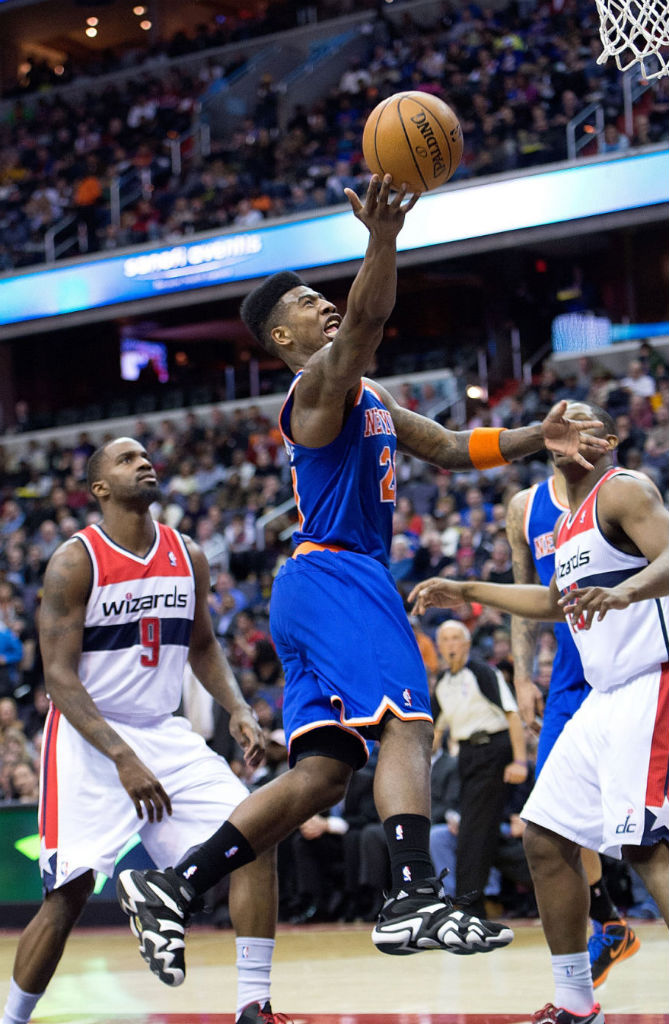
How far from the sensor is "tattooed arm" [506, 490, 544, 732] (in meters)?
5.72

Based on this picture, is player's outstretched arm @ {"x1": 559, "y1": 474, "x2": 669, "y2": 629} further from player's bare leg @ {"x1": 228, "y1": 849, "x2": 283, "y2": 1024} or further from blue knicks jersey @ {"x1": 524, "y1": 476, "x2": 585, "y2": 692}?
player's bare leg @ {"x1": 228, "y1": 849, "x2": 283, "y2": 1024}

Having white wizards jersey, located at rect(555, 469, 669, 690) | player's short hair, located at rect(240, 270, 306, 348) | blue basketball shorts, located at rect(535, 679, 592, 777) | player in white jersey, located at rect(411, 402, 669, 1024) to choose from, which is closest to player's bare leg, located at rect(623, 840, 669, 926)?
player in white jersey, located at rect(411, 402, 669, 1024)

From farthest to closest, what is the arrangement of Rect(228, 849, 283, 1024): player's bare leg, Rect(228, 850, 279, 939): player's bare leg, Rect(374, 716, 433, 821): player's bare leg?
Rect(228, 850, 279, 939): player's bare leg < Rect(228, 849, 283, 1024): player's bare leg < Rect(374, 716, 433, 821): player's bare leg

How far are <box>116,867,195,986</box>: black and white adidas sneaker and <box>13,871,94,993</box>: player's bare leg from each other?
0.78 m

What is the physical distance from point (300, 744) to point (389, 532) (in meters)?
0.74

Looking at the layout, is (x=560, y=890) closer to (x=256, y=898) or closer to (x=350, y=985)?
(x=256, y=898)

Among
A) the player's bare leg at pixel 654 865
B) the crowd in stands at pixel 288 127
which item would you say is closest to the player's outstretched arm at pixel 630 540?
the player's bare leg at pixel 654 865

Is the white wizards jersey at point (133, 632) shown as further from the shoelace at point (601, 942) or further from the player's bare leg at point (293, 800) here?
the shoelace at point (601, 942)

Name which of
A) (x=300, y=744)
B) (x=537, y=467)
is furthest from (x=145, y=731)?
(x=537, y=467)

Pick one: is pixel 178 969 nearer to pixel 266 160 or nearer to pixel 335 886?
pixel 335 886

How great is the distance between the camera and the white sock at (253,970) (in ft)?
13.5

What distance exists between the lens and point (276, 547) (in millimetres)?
14742

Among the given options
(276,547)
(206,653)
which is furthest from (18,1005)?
(276,547)

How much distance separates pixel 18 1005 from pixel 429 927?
1832 millimetres
